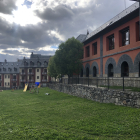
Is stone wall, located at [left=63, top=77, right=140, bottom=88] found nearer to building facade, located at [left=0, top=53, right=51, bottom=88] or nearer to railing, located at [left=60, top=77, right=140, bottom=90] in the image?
railing, located at [left=60, top=77, right=140, bottom=90]

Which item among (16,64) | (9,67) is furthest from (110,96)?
(16,64)

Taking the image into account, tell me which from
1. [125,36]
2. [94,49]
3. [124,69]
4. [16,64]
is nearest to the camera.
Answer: [124,69]

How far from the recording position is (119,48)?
51.1 feet

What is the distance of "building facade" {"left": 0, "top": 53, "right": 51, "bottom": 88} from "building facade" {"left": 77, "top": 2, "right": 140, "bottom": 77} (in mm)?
40136

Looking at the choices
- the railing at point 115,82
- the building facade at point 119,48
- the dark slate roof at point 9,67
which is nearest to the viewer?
the railing at point 115,82

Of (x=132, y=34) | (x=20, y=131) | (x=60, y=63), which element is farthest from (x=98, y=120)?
(x=60, y=63)

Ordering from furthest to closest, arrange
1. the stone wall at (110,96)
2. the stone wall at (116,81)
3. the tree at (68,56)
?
the tree at (68,56) → the stone wall at (116,81) → the stone wall at (110,96)

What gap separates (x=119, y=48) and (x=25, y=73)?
51415 mm

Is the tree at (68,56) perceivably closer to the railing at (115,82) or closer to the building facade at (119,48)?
the building facade at (119,48)

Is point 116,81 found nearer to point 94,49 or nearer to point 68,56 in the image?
point 94,49

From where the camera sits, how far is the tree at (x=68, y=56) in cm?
2208

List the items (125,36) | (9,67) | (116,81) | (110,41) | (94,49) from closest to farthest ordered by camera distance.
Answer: (116,81)
(125,36)
(110,41)
(94,49)
(9,67)

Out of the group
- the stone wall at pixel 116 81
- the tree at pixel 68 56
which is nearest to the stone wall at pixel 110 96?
the stone wall at pixel 116 81

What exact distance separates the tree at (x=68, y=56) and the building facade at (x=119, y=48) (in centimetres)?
236
